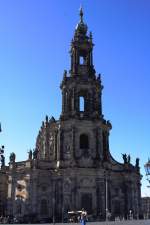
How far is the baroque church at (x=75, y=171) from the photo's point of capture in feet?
185

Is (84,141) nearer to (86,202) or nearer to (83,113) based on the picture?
(83,113)

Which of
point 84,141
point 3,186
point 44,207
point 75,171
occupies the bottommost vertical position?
point 44,207

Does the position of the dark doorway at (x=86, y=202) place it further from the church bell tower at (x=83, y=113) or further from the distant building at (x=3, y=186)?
the distant building at (x=3, y=186)

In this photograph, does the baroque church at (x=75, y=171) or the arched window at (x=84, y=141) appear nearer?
the baroque church at (x=75, y=171)

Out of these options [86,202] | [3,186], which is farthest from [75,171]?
[3,186]

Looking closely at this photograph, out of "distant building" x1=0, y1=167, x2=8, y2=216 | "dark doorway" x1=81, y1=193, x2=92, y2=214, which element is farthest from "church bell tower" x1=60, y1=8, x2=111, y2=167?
"distant building" x1=0, y1=167, x2=8, y2=216

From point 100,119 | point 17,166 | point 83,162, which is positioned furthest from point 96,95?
point 17,166

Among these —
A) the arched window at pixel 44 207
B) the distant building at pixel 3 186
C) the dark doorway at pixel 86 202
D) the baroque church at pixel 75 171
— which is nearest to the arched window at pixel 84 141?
the baroque church at pixel 75 171

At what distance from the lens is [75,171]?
5703 cm

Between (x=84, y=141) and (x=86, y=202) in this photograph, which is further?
(x=84, y=141)

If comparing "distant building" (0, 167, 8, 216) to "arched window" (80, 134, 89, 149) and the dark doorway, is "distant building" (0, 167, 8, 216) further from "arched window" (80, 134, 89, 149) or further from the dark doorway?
the dark doorway

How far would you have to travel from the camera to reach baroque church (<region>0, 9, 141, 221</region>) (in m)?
56.4

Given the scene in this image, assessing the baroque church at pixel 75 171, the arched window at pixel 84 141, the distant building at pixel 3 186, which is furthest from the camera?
the distant building at pixel 3 186

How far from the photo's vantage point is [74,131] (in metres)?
59.7
